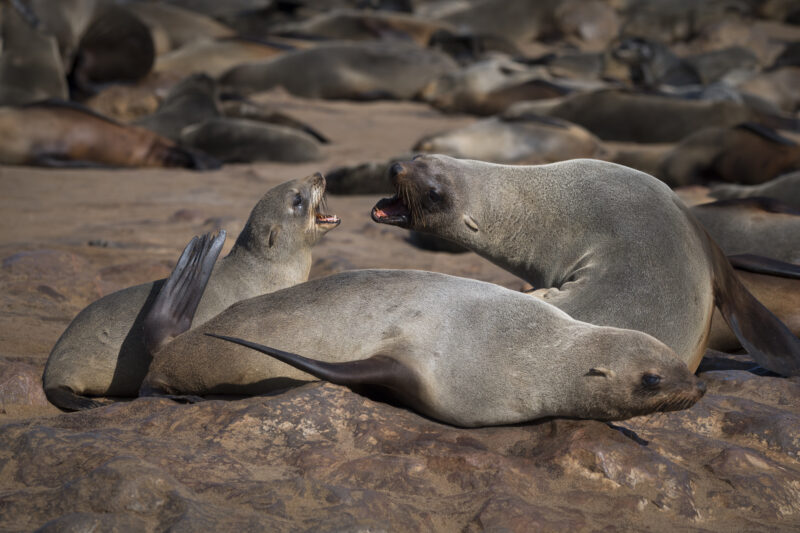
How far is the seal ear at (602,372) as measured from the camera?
97.6 inches

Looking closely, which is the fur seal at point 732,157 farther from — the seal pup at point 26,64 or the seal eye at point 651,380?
the seal pup at point 26,64

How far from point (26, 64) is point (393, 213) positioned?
7.43 meters

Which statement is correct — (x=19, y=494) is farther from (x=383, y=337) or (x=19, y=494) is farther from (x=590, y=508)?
(x=590, y=508)

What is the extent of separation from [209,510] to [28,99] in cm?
878

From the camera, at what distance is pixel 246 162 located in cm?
858

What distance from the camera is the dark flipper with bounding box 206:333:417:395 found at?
100 inches

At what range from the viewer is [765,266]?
3.96 meters

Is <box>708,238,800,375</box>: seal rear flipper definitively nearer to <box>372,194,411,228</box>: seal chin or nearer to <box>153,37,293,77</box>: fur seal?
<box>372,194,411,228</box>: seal chin

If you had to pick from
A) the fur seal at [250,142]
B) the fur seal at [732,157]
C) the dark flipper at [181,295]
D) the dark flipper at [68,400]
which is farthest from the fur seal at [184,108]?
the dark flipper at [68,400]

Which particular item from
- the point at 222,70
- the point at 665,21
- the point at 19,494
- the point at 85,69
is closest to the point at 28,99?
the point at 85,69

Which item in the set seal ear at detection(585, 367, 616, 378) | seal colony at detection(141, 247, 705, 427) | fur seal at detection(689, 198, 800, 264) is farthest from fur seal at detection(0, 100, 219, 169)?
seal ear at detection(585, 367, 616, 378)

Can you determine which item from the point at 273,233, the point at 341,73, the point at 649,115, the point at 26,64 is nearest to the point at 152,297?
the point at 273,233

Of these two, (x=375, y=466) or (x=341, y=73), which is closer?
(x=375, y=466)

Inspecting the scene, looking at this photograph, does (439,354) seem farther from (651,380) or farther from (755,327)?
(755,327)
